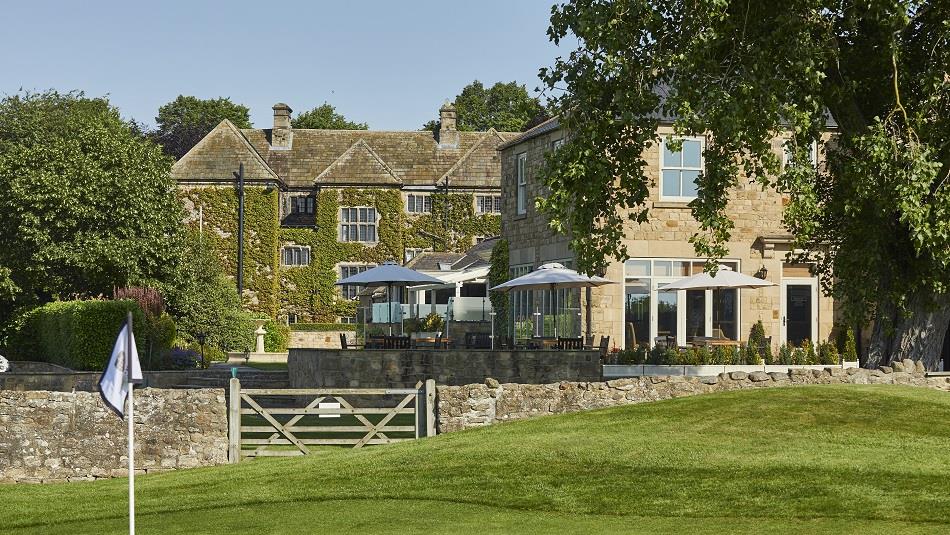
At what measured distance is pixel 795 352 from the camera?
32.9 meters

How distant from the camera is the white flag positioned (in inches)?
534

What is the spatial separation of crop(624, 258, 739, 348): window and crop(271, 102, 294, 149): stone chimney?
132ft

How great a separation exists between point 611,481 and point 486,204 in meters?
51.5

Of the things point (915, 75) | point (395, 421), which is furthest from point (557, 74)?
point (395, 421)

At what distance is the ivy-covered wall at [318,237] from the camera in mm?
65500

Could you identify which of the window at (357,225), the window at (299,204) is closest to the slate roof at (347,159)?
the window at (299,204)

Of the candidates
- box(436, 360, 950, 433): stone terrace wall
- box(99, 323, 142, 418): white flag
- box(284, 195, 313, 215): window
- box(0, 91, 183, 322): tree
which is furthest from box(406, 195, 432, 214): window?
box(99, 323, 142, 418): white flag

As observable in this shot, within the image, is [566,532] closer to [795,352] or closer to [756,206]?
[795,352]

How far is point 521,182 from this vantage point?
131ft

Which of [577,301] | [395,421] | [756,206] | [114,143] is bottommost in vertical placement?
[395,421]

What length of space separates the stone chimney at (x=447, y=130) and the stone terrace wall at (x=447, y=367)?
1567 inches

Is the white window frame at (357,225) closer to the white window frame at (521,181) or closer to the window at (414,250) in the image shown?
the window at (414,250)

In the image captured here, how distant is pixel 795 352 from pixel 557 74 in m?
12.6

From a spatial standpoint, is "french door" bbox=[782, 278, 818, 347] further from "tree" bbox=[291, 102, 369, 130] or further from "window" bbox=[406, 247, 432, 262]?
"tree" bbox=[291, 102, 369, 130]
